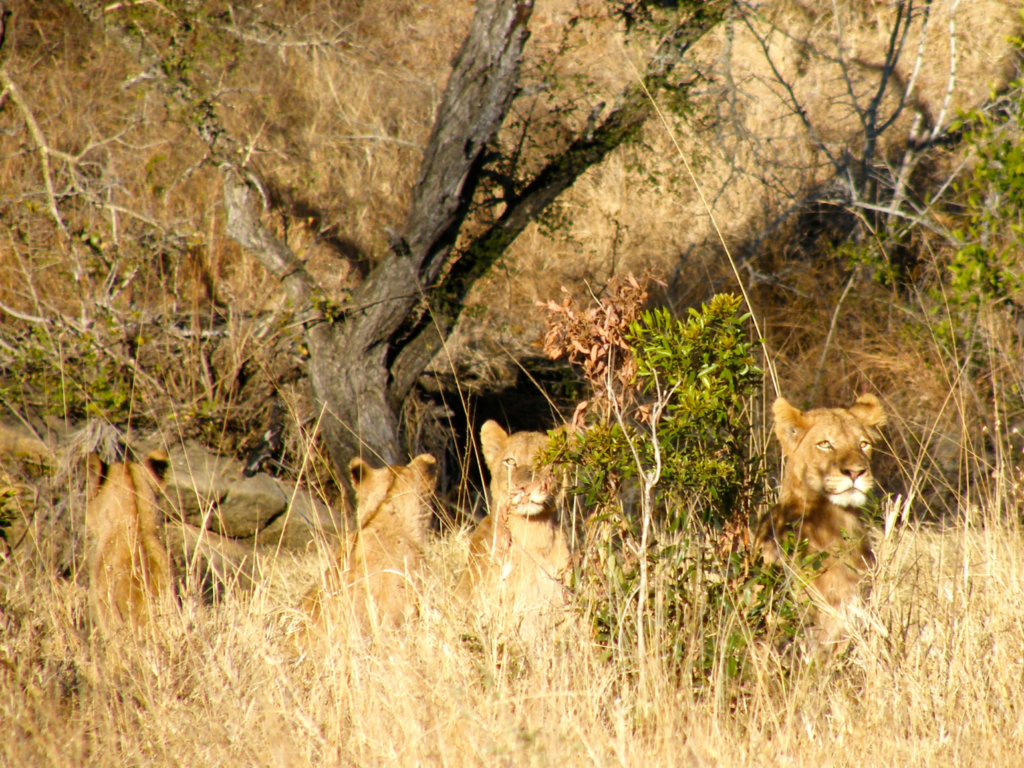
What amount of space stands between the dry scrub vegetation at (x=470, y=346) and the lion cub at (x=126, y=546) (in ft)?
0.64

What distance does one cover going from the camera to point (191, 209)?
27.8 ft

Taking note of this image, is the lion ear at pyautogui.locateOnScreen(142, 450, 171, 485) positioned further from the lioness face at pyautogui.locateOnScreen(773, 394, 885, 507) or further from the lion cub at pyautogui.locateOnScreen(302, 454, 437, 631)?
the lioness face at pyautogui.locateOnScreen(773, 394, 885, 507)

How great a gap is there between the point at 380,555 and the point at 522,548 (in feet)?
2.81

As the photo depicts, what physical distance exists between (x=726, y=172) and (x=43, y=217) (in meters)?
7.41

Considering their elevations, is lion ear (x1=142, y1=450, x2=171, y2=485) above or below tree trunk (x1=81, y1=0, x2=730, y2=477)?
below

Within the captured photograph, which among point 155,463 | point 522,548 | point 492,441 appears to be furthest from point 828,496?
point 155,463

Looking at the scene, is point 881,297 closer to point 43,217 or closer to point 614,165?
point 614,165

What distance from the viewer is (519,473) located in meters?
4.02

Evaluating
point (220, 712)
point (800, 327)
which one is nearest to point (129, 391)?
point (220, 712)

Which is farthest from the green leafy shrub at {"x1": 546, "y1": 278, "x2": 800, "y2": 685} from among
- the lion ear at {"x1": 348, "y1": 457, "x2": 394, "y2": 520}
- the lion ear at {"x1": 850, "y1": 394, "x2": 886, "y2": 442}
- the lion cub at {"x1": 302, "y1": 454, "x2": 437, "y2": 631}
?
the lion ear at {"x1": 348, "y1": 457, "x2": 394, "y2": 520}

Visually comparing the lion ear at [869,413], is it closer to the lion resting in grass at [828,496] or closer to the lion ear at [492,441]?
the lion resting in grass at [828,496]

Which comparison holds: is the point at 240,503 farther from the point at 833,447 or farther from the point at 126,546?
the point at 833,447

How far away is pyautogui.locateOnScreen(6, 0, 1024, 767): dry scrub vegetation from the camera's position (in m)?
2.98

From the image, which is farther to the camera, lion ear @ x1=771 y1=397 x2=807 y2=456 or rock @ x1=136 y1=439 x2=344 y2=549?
rock @ x1=136 y1=439 x2=344 y2=549
